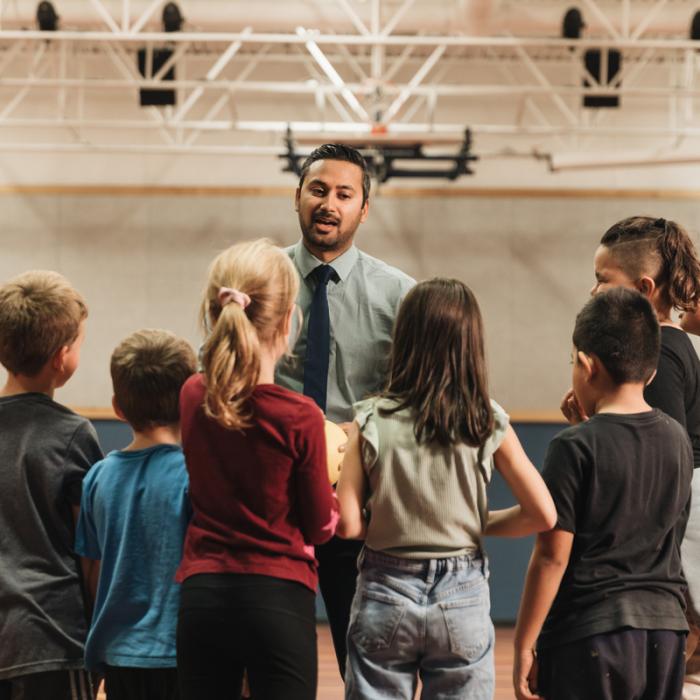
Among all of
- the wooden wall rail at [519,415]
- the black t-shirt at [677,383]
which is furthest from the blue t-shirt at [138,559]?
the wooden wall rail at [519,415]

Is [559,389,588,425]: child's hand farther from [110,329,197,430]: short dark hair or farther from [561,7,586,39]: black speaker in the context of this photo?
[561,7,586,39]: black speaker

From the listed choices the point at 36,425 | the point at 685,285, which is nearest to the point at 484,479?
the point at 685,285

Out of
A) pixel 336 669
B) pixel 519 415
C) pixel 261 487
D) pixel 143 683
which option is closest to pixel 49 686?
pixel 143 683

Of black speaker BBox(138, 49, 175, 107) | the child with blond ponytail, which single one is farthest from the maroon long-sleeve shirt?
black speaker BBox(138, 49, 175, 107)

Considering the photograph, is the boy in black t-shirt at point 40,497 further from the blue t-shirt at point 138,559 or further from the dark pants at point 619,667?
the dark pants at point 619,667

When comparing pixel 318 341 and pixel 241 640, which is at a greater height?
pixel 318 341

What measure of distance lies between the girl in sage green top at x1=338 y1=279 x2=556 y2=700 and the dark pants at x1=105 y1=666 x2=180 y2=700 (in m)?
0.38

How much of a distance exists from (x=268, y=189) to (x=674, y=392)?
5469mm

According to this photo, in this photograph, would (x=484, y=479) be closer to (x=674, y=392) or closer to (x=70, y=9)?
(x=674, y=392)

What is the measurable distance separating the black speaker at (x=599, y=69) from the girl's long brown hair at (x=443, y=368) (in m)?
5.32

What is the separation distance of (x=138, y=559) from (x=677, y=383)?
49.1 inches

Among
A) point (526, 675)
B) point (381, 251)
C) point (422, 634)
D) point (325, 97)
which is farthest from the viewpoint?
point (325, 97)

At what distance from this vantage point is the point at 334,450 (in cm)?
219

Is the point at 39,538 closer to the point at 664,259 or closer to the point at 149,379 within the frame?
A: the point at 149,379
